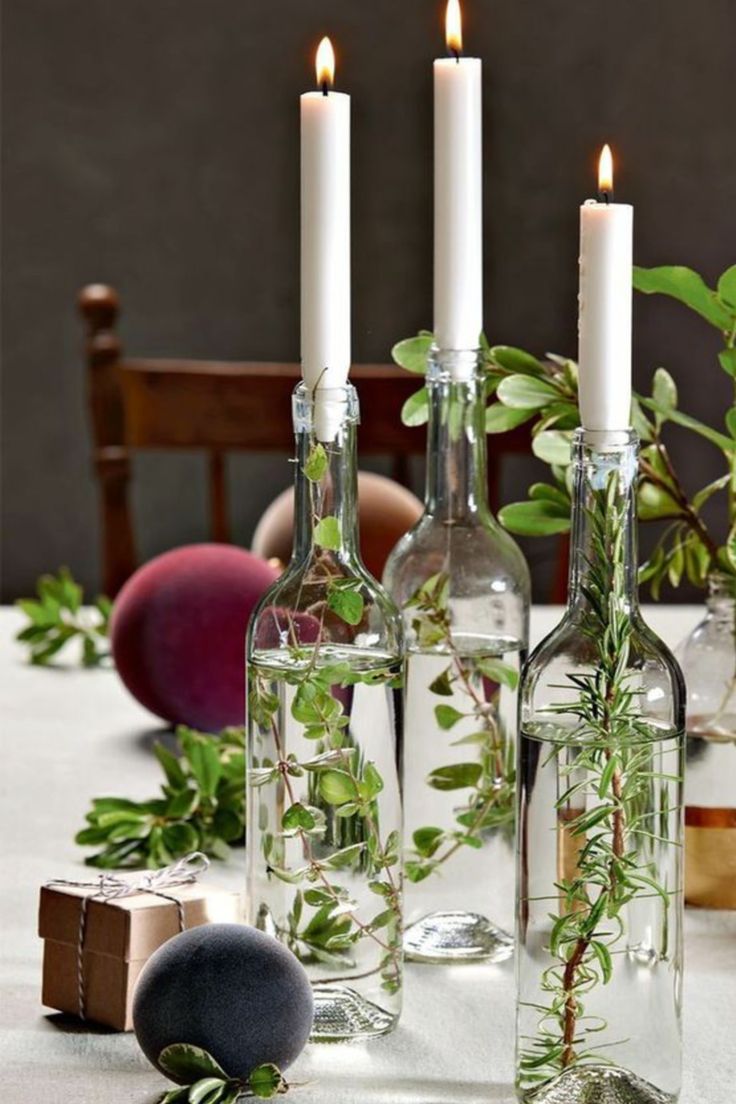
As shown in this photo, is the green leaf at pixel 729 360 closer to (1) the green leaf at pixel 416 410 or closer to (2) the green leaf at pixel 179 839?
(1) the green leaf at pixel 416 410

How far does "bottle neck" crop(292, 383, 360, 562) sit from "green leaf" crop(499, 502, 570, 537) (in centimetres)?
15

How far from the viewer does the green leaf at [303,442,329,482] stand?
21.8 inches

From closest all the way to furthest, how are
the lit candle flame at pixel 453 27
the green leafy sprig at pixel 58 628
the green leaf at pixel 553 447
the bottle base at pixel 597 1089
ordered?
the bottle base at pixel 597 1089
the lit candle flame at pixel 453 27
the green leaf at pixel 553 447
the green leafy sprig at pixel 58 628

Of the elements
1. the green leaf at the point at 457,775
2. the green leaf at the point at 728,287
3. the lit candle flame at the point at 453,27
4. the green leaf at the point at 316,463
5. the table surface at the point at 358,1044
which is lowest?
the table surface at the point at 358,1044

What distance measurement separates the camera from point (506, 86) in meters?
2.72

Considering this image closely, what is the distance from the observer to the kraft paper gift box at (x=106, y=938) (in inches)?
22.7

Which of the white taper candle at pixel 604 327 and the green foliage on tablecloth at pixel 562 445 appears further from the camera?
the green foliage on tablecloth at pixel 562 445

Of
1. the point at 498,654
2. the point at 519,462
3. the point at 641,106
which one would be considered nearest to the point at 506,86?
the point at 641,106

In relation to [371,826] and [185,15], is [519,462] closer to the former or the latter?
[185,15]

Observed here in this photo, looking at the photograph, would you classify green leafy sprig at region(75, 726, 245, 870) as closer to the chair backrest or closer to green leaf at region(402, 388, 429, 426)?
green leaf at region(402, 388, 429, 426)

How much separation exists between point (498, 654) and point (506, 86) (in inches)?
87.1

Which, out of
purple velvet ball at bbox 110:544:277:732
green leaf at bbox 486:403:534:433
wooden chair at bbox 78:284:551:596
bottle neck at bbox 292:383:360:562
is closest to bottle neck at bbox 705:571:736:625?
green leaf at bbox 486:403:534:433

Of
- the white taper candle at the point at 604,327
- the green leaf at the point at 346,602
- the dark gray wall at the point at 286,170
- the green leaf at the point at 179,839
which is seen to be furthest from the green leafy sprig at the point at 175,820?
the dark gray wall at the point at 286,170

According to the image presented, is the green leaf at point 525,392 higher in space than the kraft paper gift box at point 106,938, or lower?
higher
